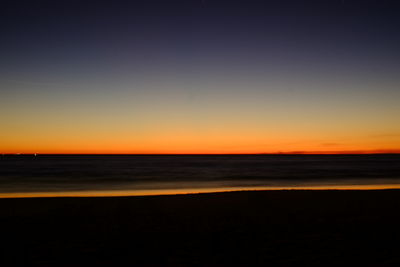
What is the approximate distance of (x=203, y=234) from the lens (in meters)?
8.21

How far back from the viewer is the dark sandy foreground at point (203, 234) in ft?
20.9

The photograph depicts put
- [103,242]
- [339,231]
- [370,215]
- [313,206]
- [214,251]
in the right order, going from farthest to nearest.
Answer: [313,206] → [370,215] → [339,231] → [103,242] → [214,251]

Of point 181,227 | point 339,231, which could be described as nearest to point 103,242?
point 181,227

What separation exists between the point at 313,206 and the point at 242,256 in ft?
21.2

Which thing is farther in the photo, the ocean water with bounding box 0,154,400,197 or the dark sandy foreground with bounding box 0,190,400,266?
the ocean water with bounding box 0,154,400,197

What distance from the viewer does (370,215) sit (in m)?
10.3

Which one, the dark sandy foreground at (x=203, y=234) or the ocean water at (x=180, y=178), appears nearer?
the dark sandy foreground at (x=203, y=234)

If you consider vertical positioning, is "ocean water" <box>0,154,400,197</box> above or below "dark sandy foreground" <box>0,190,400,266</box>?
above

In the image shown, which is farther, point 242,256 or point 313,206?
point 313,206

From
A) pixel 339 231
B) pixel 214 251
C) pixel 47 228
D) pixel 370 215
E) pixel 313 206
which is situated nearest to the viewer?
pixel 214 251

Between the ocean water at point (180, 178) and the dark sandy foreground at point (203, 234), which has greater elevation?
the ocean water at point (180, 178)

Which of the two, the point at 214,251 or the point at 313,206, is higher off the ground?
the point at 313,206

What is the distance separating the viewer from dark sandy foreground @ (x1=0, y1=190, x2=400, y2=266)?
6355mm

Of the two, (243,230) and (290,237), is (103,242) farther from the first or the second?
(290,237)
